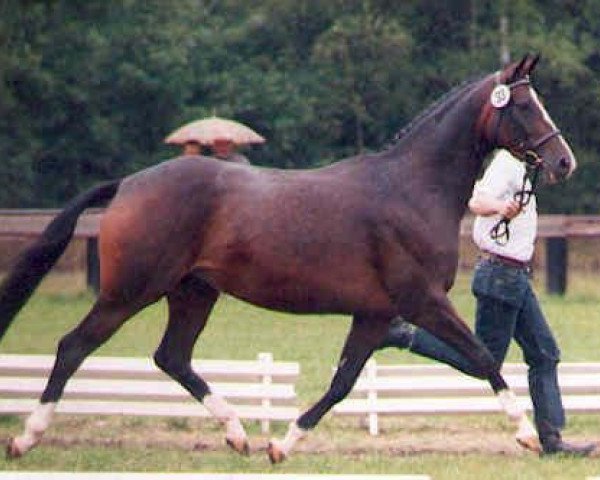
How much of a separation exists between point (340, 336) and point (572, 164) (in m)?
8.80

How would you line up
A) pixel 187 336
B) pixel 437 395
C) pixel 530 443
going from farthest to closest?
1. pixel 437 395
2. pixel 187 336
3. pixel 530 443

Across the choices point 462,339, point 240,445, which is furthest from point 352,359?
point 240,445

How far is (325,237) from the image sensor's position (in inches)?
409

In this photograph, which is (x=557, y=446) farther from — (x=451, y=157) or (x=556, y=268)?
(x=556, y=268)

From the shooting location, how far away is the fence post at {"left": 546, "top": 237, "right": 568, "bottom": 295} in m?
23.7

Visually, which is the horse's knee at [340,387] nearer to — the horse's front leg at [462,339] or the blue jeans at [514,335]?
the horse's front leg at [462,339]

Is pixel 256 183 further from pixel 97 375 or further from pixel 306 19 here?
pixel 306 19

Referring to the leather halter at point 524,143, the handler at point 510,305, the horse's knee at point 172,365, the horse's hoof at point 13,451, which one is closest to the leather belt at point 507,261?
the handler at point 510,305

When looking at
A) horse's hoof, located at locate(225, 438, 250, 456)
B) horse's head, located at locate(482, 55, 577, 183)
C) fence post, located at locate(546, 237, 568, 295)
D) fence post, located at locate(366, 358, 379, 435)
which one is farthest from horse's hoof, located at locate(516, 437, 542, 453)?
fence post, located at locate(546, 237, 568, 295)

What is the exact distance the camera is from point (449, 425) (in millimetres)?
12367

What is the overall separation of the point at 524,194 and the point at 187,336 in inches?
82.1

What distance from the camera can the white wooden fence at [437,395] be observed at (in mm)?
11930

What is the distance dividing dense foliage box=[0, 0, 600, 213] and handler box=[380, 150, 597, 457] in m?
23.4

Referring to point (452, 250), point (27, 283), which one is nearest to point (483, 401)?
point (452, 250)
